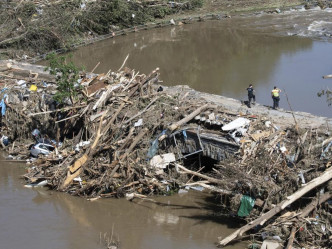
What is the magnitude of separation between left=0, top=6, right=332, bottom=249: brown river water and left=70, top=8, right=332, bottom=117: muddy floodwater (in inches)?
2.0

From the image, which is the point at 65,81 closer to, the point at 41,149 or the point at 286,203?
the point at 41,149

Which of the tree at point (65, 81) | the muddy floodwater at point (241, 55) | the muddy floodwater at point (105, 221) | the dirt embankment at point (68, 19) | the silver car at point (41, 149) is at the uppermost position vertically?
the dirt embankment at point (68, 19)

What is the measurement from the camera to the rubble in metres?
10.4

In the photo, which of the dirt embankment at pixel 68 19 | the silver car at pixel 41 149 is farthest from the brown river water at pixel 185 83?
the dirt embankment at pixel 68 19

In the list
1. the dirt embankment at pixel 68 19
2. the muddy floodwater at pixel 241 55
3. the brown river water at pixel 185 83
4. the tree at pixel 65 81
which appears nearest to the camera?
the brown river water at pixel 185 83

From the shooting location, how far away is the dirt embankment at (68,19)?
27.9 m

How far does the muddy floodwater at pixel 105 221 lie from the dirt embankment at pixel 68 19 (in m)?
15.9

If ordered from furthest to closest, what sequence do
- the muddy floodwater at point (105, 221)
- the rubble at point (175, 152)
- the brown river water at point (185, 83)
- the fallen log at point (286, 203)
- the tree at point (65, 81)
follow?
the tree at point (65, 81) → the brown river water at point (185, 83) → the muddy floodwater at point (105, 221) → the rubble at point (175, 152) → the fallen log at point (286, 203)

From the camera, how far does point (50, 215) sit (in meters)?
12.5

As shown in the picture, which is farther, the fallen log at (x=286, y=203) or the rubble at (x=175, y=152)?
the rubble at (x=175, y=152)

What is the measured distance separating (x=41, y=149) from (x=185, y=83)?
28.7ft

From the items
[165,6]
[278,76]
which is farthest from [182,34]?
[278,76]

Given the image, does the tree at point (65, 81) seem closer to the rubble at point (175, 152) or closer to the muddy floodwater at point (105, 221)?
the rubble at point (175, 152)

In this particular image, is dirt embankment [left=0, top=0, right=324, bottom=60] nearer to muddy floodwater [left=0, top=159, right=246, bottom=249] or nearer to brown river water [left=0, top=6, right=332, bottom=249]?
brown river water [left=0, top=6, right=332, bottom=249]
